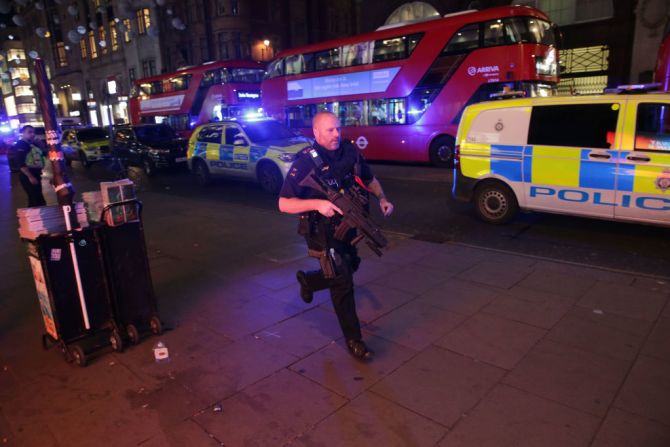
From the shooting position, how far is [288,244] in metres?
6.73

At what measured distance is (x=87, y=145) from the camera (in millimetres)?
19312

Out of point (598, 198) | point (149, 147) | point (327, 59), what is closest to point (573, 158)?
point (598, 198)

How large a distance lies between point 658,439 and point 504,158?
4.95m

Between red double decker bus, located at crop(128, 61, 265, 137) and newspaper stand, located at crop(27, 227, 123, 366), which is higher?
red double decker bus, located at crop(128, 61, 265, 137)

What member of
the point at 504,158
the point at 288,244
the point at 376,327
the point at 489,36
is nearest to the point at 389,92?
the point at 489,36

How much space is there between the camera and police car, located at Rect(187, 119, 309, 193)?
34.9 ft

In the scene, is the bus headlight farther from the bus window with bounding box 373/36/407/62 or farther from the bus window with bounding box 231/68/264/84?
the bus window with bounding box 231/68/264/84

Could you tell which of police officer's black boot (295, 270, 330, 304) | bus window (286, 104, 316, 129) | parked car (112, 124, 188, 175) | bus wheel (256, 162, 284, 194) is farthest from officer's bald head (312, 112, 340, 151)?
bus window (286, 104, 316, 129)

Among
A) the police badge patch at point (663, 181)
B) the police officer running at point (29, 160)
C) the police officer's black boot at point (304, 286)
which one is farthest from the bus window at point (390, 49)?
the police officer's black boot at point (304, 286)

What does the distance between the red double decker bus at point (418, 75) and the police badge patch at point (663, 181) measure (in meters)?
5.08

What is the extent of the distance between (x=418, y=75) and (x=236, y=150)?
6033 millimetres

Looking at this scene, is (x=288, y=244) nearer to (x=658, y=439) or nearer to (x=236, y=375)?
(x=236, y=375)

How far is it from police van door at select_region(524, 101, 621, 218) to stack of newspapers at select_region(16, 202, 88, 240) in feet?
19.0

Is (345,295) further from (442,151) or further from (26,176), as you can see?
(442,151)
